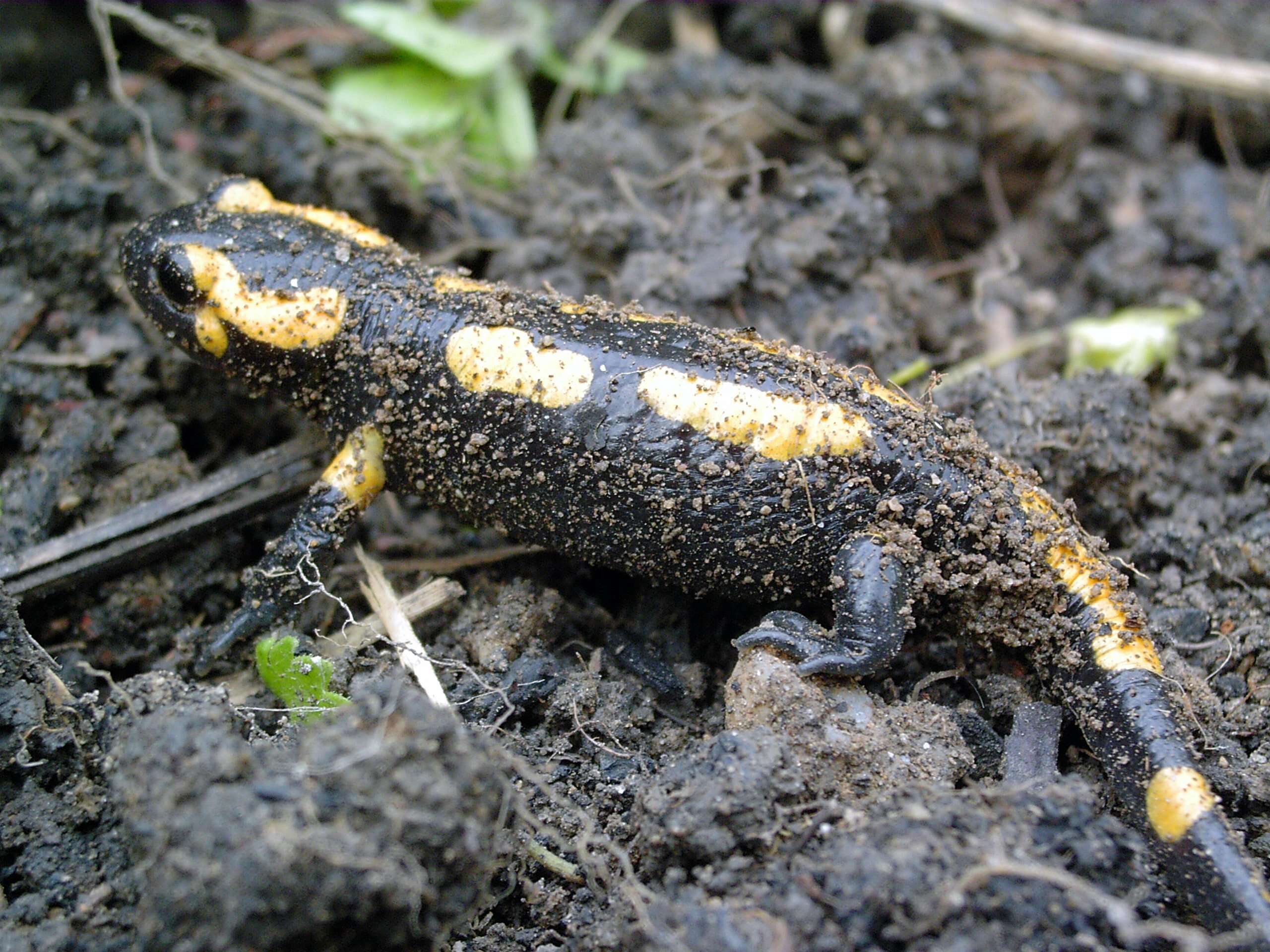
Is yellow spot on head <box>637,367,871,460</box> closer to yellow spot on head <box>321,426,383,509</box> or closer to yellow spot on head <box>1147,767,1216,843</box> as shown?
yellow spot on head <box>321,426,383,509</box>

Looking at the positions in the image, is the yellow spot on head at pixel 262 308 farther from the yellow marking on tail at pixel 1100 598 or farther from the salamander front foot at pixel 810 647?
the yellow marking on tail at pixel 1100 598

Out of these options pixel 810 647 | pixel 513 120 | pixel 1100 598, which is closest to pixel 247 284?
pixel 513 120

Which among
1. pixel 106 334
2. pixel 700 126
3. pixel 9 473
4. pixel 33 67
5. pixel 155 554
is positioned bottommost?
pixel 155 554

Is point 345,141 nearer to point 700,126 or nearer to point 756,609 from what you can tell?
point 700,126

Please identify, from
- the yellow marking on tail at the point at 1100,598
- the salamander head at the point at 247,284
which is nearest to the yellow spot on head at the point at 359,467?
the salamander head at the point at 247,284

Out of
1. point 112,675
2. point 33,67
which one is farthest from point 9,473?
point 33,67
